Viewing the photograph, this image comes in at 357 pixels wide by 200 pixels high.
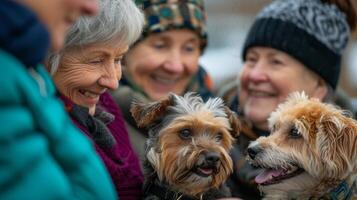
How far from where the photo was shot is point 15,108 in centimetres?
145

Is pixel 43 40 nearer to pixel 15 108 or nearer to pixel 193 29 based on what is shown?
pixel 15 108

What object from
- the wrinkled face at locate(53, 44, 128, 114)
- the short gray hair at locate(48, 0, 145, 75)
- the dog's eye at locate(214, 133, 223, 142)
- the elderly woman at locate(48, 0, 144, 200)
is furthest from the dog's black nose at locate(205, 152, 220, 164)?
the short gray hair at locate(48, 0, 145, 75)

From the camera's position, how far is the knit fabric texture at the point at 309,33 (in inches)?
168

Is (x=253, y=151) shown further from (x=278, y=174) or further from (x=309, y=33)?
(x=309, y=33)

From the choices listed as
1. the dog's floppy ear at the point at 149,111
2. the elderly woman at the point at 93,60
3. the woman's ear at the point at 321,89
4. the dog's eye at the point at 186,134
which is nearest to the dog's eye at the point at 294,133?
the dog's eye at the point at 186,134

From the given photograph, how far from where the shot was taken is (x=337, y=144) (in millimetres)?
2914

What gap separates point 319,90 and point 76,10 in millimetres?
3165

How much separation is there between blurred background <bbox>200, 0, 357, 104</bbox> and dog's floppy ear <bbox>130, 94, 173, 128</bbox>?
7528mm

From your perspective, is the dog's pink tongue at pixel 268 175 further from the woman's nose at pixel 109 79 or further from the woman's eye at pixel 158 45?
the woman's eye at pixel 158 45

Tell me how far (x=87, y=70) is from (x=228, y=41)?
9161 mm

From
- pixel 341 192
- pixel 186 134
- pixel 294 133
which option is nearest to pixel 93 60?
pixel 186 134

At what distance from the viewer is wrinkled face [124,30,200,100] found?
432cm

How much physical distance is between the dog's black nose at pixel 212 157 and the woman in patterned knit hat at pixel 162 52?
1343 millimetres

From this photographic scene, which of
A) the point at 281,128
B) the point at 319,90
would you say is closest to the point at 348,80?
the point at 319,90
